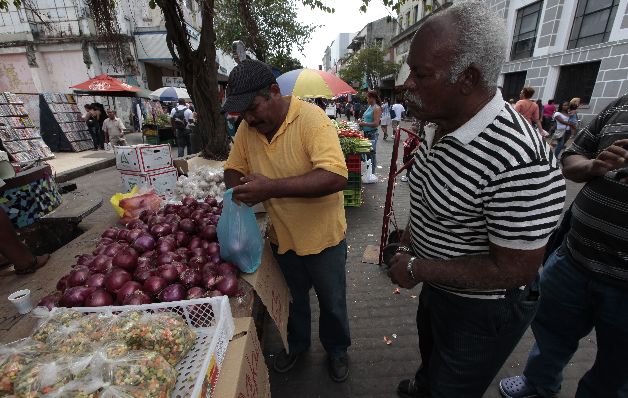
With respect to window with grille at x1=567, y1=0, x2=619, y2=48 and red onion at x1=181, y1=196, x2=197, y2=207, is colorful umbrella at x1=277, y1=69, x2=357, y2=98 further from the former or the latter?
window with grille at x1=567, y1=0, x2=619, y2=48

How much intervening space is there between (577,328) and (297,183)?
1924 mm

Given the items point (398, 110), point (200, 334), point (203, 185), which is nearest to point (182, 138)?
point (203, 185)

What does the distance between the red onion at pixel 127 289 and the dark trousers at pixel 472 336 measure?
169 cm

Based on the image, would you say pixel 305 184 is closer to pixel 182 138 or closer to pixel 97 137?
pixel 182 138

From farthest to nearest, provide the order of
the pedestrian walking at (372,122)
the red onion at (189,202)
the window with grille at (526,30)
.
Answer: the window with grille at (526,30) → the pedestrian walking at (372,122) → the red onion at (189,202)

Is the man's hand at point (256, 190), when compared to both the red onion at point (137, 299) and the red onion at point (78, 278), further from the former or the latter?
the red onion at point (78, 278)

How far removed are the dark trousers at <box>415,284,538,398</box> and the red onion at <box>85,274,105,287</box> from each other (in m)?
1.95

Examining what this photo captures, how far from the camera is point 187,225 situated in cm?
266

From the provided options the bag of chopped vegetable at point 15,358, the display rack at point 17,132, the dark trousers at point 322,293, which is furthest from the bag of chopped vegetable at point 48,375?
the display rack at point 17,132

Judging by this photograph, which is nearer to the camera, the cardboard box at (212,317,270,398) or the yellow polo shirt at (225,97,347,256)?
the cardboard box at (212,317,270,398)

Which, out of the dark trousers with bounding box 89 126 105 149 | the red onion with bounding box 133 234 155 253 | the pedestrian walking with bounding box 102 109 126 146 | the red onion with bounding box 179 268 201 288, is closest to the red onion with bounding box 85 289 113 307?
the red onion with bounding box 179 268 201 288

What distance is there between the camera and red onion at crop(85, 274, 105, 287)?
1915mm

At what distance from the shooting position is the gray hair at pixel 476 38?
41.8 inches

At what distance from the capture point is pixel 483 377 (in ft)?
5.09
